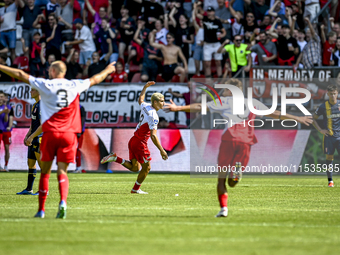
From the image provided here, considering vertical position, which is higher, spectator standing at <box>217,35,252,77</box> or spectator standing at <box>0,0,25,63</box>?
spectator standing at <box>0,0,25,63</box>

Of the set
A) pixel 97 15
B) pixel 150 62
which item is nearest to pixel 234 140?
pixel 150 62

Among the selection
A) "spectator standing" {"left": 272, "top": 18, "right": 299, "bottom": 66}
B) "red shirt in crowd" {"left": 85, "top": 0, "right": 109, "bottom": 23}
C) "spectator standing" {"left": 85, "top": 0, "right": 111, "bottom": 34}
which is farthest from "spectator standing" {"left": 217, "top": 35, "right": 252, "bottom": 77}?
"red shirt in crowd" {"left": 85, "top": 0, "right": 109, "bottom": 23}

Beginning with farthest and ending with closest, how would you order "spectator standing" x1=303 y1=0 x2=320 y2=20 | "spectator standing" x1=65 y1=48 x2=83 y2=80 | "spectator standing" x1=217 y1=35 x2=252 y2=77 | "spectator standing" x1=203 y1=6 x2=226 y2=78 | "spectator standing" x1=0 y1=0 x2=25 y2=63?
"spectator standing" x1=0 y1=0 x2=25 y2=63 < "spectator standing" x1=65 y1=48 x2=83 y2=80 < "spectator standing" x1=303 y1=0 x2=320 y2=20 < "spectator standing" x1=203 y1=6 x2=226 y2=78 < "spectator standing" x1=217 y1=35 x2=252 y2=77

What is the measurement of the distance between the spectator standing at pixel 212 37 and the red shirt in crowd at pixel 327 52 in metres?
4.21

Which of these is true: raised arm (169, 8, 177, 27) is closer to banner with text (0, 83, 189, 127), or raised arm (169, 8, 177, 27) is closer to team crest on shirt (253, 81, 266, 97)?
banner with text (0, 83, 189, 127)

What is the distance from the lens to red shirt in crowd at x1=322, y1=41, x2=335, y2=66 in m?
23.9

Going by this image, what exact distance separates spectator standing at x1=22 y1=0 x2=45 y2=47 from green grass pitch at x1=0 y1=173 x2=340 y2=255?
15.2 meters

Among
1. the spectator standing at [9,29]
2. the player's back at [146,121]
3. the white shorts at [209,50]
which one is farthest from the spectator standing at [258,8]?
the player's back at [146,121]

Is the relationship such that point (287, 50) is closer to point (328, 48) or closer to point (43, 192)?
point (328, 48)

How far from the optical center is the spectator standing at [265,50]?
23781 millimetres

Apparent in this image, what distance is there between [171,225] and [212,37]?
57.0 feet

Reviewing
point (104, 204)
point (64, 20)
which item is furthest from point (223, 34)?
point (104, 204)

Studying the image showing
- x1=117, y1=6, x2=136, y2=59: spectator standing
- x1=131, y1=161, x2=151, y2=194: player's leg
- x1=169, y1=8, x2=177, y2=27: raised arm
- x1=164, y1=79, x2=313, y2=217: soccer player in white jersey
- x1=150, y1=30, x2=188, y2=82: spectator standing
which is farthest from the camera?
x1=117, y1=6, x2=136, y2=59: spectator standing

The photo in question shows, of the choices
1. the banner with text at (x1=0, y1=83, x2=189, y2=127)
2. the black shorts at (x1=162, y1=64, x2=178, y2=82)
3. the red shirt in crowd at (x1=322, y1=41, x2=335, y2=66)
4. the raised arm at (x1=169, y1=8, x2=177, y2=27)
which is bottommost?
the banner with text at (x1=0, y1=83, x2=189, y2=127)
